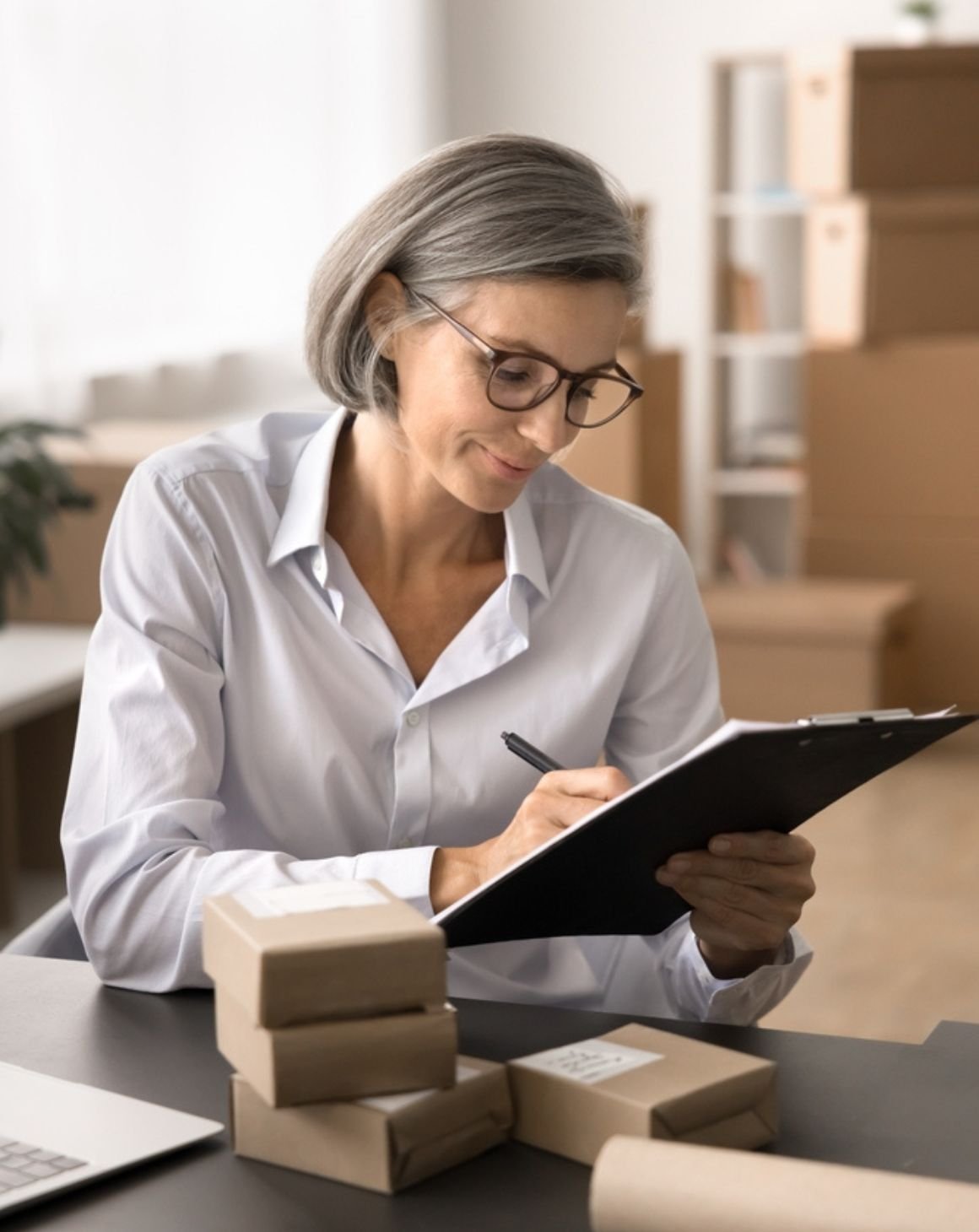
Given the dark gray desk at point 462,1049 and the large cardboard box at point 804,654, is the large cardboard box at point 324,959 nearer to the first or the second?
the dark gray desk at point 462,1049

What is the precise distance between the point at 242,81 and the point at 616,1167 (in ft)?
14.8

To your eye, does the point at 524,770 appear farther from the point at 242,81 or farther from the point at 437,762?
the point at 242,81

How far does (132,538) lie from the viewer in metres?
1.43

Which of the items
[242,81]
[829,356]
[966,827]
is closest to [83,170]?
[242,81]

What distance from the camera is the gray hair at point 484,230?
136 centimetres

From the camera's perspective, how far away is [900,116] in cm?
477

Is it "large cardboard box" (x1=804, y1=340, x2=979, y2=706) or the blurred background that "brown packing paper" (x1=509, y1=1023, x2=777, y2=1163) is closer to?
the blurred background

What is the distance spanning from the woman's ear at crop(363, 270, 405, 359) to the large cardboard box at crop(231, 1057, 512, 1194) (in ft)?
2.32

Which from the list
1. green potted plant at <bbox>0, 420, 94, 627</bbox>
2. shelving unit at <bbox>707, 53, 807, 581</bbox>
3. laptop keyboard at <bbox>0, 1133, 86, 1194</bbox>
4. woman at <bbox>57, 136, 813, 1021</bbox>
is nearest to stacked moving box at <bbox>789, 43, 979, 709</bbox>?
shelving unit at <bbox>707, 53, 807, 581</bbox>

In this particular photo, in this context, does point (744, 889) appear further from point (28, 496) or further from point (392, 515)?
point (28, 496)

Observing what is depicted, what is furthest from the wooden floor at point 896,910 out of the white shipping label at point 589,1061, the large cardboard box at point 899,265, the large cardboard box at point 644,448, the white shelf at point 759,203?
the white shipping label at point 589,1061

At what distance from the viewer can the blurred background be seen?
10.7 feet

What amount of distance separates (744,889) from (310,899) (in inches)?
16.9

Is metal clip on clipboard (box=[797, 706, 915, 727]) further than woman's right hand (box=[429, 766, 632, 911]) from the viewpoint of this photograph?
No
